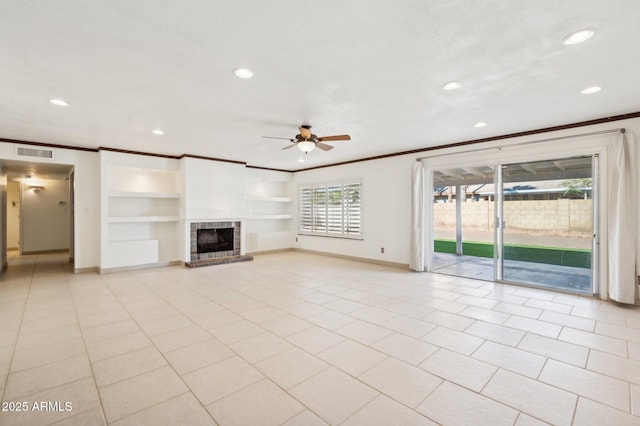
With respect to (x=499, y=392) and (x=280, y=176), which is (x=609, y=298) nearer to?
(x=499, y=392)

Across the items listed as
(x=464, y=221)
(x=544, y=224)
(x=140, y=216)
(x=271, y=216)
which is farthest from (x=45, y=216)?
(x=464, y=221)

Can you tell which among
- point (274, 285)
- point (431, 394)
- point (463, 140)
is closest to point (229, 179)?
point (274, 285)

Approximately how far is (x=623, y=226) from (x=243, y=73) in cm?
523

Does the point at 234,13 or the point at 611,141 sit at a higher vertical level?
the point at 234,13

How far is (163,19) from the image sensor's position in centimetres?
201

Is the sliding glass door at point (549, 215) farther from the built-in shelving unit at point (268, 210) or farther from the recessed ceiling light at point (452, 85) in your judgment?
the built-in shelving unit at point (268, 210)

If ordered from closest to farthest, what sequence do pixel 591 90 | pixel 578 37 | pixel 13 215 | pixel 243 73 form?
pixel 578 37
pixel 243 73
pixel 591 90
pixel 13 215

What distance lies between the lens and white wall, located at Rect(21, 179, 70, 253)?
8.96 metres

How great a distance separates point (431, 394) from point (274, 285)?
3.43 m

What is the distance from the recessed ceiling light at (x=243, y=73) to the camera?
274 cm

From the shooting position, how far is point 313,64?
264 centimetres

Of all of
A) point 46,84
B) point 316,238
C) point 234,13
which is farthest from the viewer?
point 316,238

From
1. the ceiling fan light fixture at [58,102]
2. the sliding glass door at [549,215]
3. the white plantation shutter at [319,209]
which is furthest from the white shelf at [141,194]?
the sliding glass door at [549,215]

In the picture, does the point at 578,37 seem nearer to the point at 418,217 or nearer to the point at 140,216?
the point at 418,217
